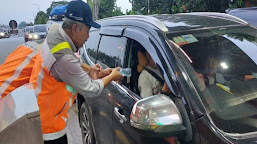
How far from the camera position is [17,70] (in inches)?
83.8

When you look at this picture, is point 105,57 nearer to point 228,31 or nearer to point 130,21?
point 130,21

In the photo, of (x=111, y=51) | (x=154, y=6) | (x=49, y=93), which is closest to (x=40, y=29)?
(x=154, y=6)

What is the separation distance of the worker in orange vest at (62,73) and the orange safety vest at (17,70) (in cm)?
16

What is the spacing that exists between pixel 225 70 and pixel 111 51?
1271 mm

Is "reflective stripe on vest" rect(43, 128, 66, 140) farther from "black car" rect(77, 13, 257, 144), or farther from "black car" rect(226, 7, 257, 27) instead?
"black car" rect(226, 7, 257, 27)

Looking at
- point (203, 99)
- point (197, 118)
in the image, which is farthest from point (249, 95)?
point (197, 118)

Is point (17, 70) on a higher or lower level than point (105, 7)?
lower

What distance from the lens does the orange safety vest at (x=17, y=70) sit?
2.09 meters

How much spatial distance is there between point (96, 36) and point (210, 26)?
66.8 inches

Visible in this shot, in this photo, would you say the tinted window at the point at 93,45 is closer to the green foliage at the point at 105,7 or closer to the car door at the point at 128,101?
the car door at the point at 128,101

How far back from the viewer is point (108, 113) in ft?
8.25

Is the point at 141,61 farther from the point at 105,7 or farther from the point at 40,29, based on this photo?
the point at 105,7

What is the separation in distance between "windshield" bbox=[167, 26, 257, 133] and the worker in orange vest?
669 millimetres

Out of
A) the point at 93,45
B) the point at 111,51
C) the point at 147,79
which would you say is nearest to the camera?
the point at 147,79
